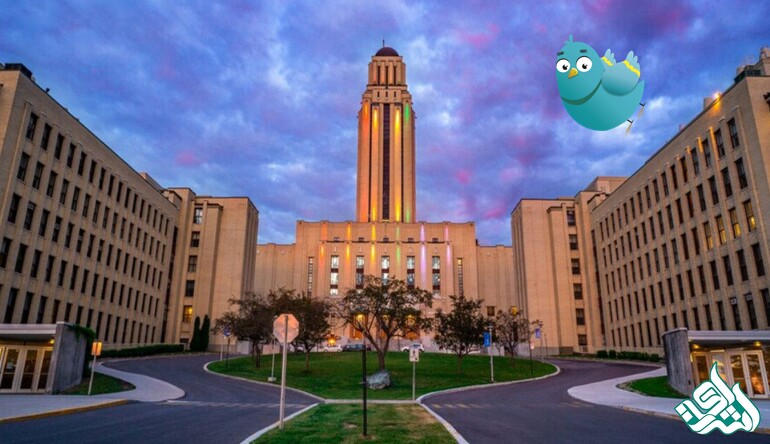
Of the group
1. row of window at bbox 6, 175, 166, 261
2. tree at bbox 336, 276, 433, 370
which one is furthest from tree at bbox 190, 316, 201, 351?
tree at bbox 336, 276, 433, 370

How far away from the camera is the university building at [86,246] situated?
39438mm

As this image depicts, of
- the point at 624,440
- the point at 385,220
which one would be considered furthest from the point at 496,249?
the point at 624,440

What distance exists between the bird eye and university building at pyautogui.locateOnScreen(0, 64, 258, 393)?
29226 mm

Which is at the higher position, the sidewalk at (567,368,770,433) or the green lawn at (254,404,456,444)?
the green lawn at (254,404,456,444)

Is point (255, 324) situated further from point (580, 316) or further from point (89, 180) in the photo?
point (580, 316)

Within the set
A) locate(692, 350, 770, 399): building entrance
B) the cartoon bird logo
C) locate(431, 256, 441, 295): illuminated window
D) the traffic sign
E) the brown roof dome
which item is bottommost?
locate(692, 350, 770, 399): building entrance

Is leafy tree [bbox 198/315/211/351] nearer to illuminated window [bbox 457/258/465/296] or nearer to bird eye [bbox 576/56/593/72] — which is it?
illuminated window [bbox 457/258/465/296]

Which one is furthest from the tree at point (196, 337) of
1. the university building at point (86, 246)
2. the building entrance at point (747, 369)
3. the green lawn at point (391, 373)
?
the building entrance at point (747, 369)

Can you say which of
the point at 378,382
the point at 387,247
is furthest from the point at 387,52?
the point at 378,382

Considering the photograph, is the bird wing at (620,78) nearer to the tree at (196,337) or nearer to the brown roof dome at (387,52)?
the tree at (196,337)

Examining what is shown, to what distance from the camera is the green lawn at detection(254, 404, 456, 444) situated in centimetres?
1139

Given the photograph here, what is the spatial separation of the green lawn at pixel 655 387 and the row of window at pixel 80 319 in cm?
4608

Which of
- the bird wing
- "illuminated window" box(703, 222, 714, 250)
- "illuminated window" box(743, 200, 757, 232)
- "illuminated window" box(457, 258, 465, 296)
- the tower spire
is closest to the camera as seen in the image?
the bird wing

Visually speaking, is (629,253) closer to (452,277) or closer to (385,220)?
(452,277)
